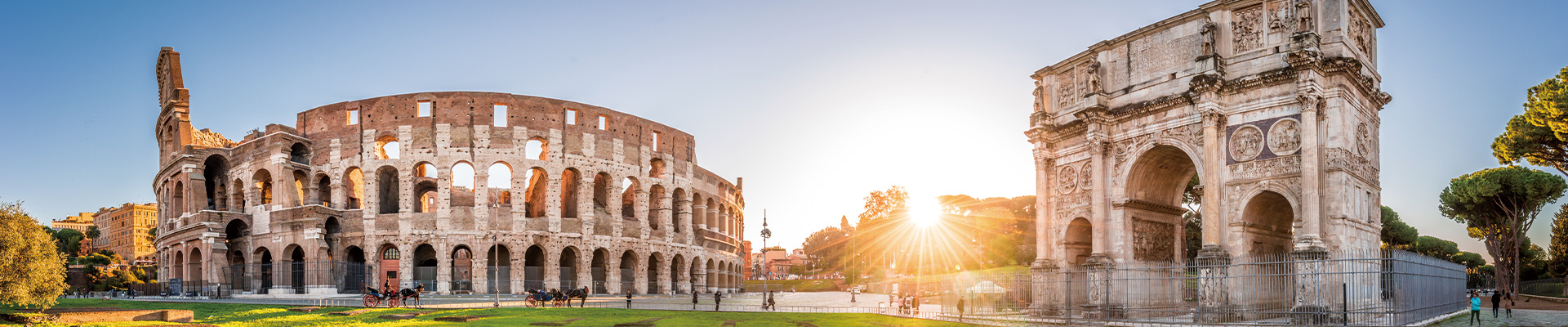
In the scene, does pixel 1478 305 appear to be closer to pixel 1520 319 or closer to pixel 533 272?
pixel 1520 319

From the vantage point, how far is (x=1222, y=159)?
1012 inches

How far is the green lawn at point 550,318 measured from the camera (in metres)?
22.6

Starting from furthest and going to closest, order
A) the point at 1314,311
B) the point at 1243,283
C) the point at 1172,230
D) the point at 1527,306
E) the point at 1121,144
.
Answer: the point at 1527,306 < the point at 1172,230 < the point at 1121,144 < the point at 1243,283 < the point at 1314,311

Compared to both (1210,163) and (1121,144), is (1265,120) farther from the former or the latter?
(1121,144)

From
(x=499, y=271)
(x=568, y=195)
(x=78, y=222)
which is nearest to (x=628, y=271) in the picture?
(x=568, y=195)

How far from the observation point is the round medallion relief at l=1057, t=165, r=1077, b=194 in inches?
1196

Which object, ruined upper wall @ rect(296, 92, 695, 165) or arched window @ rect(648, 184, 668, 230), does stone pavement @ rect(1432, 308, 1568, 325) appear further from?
arched window @ rect(648, 184, 668, 230)

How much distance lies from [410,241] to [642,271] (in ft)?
40.5

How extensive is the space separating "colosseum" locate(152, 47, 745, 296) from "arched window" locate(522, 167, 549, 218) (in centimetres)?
10

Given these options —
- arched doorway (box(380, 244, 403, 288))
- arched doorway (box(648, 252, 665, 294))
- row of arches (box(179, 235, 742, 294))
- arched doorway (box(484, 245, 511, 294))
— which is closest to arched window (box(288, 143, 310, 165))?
row of arches (box(179, 235, 742, 294))

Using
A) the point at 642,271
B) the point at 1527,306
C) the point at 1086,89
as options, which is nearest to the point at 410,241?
the point at 642,271

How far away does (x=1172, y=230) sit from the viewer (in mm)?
31047

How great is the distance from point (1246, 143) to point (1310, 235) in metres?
3.12

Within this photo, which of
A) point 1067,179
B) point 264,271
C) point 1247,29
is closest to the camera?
point 1247,29
